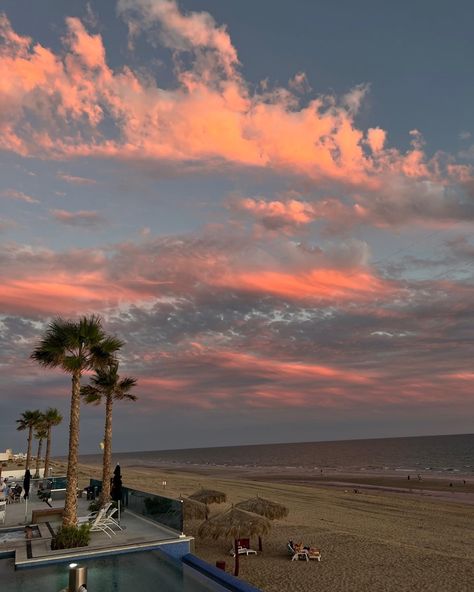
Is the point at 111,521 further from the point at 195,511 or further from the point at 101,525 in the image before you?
the point at 195,511

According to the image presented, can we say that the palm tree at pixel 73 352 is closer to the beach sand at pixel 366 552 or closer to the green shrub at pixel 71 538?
the green shrub at pixel 71 538

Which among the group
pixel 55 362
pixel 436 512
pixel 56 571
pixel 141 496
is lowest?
pixel 436 512

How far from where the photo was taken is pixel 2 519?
Answer: 1877 cm

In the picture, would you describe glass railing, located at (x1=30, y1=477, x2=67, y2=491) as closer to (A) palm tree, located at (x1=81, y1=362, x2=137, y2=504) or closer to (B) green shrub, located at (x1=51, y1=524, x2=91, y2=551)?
(A) palm tree, located at (x1=81, y1=362, x2=137, y2=504)

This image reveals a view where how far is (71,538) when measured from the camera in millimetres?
14133

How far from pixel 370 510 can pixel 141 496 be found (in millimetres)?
23337

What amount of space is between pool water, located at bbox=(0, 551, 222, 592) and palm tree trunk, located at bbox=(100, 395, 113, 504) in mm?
6990

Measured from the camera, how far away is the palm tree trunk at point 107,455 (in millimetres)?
20547

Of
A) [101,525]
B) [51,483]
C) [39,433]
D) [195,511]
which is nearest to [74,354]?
[101,525]

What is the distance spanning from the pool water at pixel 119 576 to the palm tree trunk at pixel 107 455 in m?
6.99

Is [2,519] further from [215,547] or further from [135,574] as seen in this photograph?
A: [135,574]

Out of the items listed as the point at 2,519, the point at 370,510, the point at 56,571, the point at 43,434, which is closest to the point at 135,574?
the point at 56,571

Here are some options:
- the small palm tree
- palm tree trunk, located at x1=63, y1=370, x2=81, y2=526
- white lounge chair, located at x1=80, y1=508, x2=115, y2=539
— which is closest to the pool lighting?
white lounge chair, located at x1=80, y1=508, x2=115, y2=539

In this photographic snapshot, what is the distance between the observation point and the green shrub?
45.9 feet
